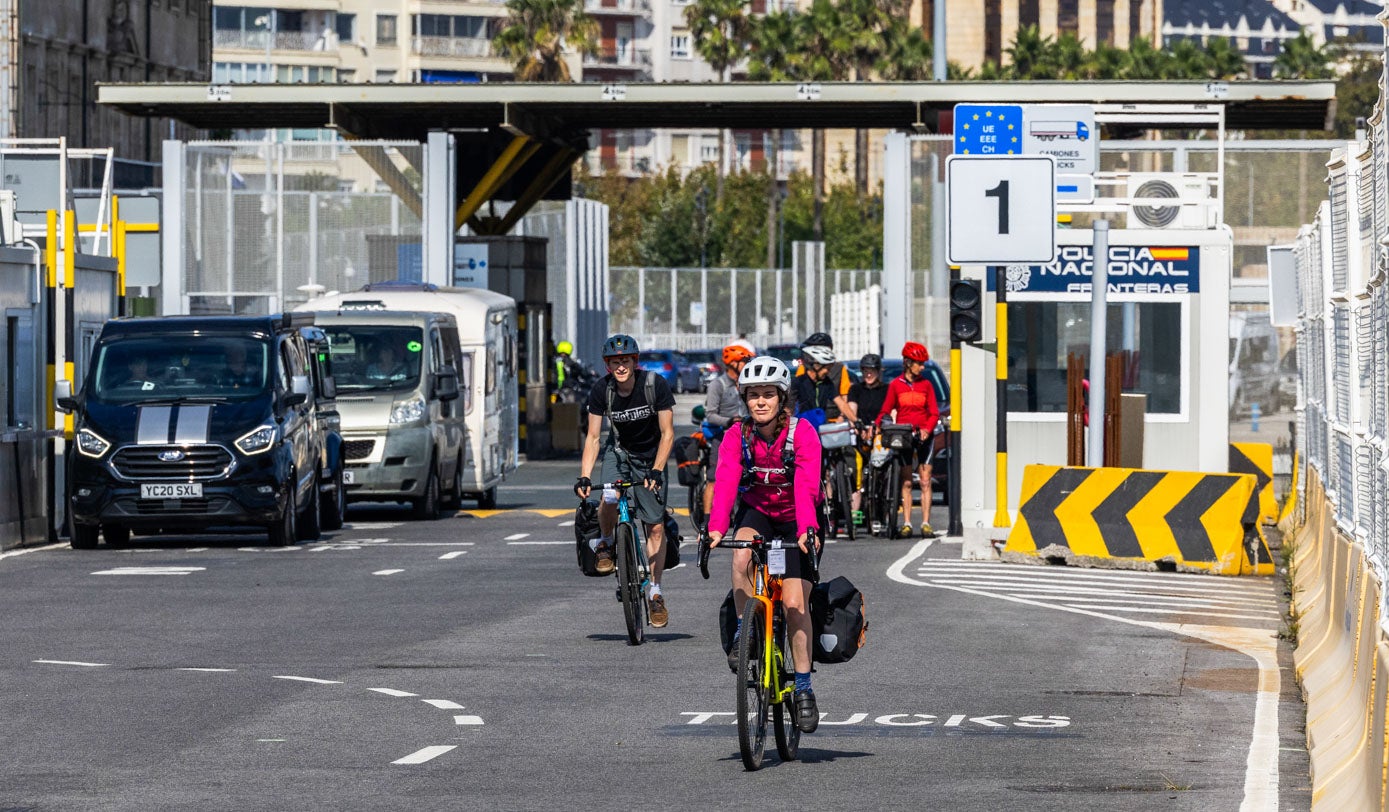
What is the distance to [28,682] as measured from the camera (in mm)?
12930

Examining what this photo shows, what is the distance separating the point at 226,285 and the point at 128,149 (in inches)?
808

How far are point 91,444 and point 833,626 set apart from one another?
43.9ft

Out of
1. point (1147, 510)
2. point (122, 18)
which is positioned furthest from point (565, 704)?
point (122, 18)

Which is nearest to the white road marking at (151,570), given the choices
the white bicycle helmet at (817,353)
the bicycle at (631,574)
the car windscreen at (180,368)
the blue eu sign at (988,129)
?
the car windscreen at (180,368)

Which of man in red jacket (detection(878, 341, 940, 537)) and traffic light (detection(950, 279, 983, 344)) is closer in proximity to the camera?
traffic light (detection(950, 279, 983, 344))

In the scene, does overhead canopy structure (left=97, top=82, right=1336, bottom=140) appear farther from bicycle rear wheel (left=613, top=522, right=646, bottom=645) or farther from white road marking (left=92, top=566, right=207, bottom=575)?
bicycle rear wheel (left=613, top=522, right=646, bottom=645)

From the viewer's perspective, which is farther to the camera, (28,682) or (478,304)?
(478,304)

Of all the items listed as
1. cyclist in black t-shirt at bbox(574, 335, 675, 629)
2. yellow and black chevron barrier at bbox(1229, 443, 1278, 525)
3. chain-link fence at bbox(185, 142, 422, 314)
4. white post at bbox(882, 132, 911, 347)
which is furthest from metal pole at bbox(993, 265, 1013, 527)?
chain-link fence at bbox(185, 142, 422, 314)

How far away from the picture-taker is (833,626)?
10641 mm

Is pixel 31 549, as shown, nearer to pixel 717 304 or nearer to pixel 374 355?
pixel 374 355

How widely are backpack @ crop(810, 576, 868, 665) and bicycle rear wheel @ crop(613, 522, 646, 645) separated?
4.15 meters

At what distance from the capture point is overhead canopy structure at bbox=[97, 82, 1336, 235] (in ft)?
125

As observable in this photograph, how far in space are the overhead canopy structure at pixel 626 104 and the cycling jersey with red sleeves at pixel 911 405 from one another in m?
12.8

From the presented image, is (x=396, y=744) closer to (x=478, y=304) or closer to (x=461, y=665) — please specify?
(x=461, y=665)
